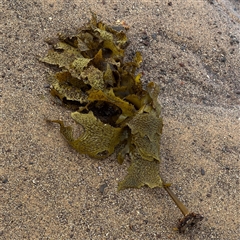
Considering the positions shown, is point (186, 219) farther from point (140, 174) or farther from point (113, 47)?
point (113, 47)

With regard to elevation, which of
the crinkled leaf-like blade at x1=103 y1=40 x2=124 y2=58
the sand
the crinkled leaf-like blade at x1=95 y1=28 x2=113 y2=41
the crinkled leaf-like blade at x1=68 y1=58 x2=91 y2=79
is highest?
the crinkled leaf-like blade at x1=95 y1=28 x2=113 y2=41

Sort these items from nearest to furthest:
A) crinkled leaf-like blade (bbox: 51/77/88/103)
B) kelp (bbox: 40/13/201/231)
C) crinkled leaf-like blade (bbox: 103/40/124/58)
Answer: kelp (bbox: 40/13/201/231), crinkled leaf-like blade (bbox: 51/77/88/103), crinkled leaf-like blade (bbox: 103/40/124/58)

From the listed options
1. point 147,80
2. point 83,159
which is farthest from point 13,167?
point 147,80

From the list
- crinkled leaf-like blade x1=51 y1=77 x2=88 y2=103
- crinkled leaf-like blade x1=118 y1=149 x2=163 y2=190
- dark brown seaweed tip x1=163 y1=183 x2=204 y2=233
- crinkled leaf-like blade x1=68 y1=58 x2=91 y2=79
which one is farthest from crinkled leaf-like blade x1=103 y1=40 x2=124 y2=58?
dark brown seaweed tip x1=163 y1=183 x2=204 y2=233

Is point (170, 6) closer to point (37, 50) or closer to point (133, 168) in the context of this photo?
point (37, 50)

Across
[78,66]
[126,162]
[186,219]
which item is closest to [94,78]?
[78,66]

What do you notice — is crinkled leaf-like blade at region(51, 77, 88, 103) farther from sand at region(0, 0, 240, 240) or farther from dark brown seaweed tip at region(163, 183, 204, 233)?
dark brown seaweed tip at region(163, 183, 204, 233)

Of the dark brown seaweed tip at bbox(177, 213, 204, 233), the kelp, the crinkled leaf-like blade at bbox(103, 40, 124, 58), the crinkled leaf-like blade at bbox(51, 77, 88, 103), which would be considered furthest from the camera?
the crinkled leaf-like blade at bbox(103, 40, 124, 58)
